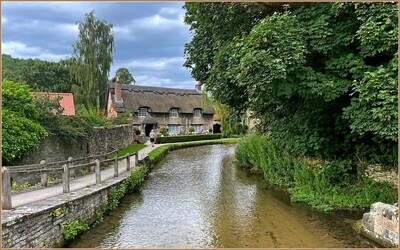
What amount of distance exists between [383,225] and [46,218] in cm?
738

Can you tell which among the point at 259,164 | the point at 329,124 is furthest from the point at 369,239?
the point at 259,164

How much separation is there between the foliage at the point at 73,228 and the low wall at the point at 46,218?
0.09 meters

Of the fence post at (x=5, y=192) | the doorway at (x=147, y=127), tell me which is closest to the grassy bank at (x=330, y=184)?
the fence post at (x=5, y=192)

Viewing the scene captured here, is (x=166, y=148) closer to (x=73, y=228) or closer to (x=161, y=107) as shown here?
(x=161, y=107)

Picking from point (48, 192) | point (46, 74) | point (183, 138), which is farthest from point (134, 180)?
point (46, 74)

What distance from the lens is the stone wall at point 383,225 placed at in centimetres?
739

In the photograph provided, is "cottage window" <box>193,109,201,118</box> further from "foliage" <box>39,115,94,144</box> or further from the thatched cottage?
"foliage" <box>39,115,94,144</box>

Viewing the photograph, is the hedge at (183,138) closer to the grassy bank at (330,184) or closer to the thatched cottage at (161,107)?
the thatched cottage at (161,107)

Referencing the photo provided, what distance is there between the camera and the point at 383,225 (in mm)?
7797

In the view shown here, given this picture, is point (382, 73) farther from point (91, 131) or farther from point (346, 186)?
point (91, 131)

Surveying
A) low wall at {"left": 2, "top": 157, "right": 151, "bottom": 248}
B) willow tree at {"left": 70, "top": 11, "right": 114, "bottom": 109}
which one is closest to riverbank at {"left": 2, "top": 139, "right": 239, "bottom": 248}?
low wall at {"left": 2, "top": 157, "right": 151, "bottom": 248}

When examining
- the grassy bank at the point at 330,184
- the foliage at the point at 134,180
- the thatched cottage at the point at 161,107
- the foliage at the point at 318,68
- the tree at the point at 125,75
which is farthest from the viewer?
the tree at the point at 125,75

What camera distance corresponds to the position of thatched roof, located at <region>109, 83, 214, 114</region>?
145 ft

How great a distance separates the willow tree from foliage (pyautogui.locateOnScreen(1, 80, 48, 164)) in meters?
23.4
